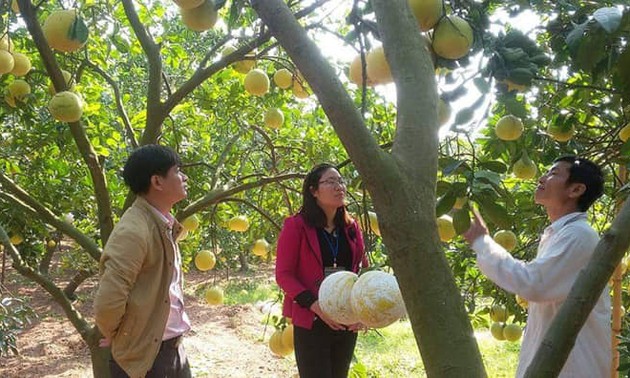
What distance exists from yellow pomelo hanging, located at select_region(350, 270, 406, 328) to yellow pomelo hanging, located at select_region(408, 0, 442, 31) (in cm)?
58

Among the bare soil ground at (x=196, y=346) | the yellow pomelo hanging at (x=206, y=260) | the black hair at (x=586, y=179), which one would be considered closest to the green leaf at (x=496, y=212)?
the black hair at (x=586, y=179)

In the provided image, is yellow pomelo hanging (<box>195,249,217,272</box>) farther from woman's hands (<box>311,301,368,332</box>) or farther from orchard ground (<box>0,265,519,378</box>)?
orchard ground (<box>0,265,519,378</box>)

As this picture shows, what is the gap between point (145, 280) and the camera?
84.5 inches

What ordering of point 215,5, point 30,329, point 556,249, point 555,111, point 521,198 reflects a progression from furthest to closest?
point 30,329 → point 521,198 → point 555,111 → point 556,249 → point 215,5

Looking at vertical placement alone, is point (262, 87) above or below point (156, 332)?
above

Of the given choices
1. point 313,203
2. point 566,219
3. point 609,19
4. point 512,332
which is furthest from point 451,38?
point 512,332

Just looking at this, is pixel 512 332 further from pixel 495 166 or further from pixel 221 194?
pixel 495 166

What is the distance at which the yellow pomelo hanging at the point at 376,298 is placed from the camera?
4.50ft

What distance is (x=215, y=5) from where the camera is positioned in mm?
1812

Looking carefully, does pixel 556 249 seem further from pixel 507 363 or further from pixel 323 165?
pixel 507 363

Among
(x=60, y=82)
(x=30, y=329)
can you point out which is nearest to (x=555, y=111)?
(x=60, y=82)

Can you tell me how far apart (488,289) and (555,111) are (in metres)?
1.52

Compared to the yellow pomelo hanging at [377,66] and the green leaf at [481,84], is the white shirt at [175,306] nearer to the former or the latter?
the yellow pomelo hanging at [377,66]

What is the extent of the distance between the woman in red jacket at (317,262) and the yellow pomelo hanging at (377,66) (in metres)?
1.18
